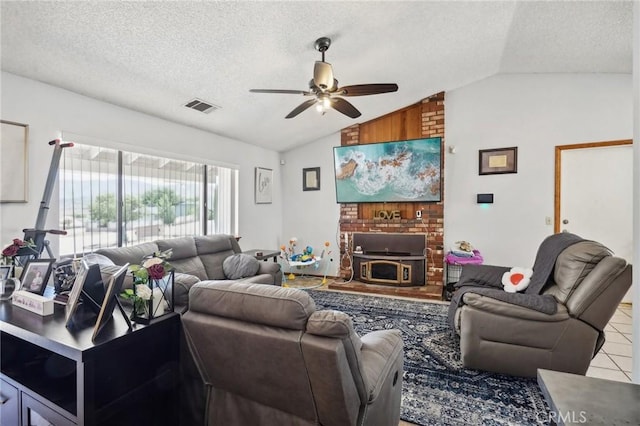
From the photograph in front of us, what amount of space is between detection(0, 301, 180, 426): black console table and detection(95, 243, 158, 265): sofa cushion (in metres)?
1.10

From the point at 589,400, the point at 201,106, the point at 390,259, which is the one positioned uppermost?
the point at 201,106

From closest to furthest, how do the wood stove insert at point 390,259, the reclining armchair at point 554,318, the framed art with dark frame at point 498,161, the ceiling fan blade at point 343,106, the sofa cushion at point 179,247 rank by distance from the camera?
the reclining armchair at point 554,318 < the ceiling fan blade at point 343,106 < the sofa cushion at point 179,247 < the framed art with dark frame at point 498,161 < the wood stove insert at point 390,259

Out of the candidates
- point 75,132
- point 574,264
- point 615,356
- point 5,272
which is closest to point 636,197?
point 574,264

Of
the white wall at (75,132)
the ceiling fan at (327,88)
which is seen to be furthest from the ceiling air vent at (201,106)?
the ceiling fan at (327,88)

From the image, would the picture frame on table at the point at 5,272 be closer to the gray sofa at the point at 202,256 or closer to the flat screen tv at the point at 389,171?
the gray sofa at the point at 202,256

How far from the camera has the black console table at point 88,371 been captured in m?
1.20

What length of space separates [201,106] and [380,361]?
339 cm

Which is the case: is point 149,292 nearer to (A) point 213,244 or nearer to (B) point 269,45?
(B) point 269,45

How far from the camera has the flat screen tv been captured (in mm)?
4773

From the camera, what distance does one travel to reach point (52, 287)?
1.95 meters

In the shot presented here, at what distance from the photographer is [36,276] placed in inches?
69.0

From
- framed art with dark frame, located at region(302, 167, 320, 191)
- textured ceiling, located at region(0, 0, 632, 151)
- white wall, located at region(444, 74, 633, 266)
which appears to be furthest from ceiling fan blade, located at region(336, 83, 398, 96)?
framed art with dark frame, located at region(302, 167, 320, 191)

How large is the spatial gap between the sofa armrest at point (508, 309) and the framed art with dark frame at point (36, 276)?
2.81 m

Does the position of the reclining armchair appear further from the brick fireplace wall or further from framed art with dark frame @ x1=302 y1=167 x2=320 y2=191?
framed art with dark frame @ x1=302 y1=167 x2=320 y2=191
